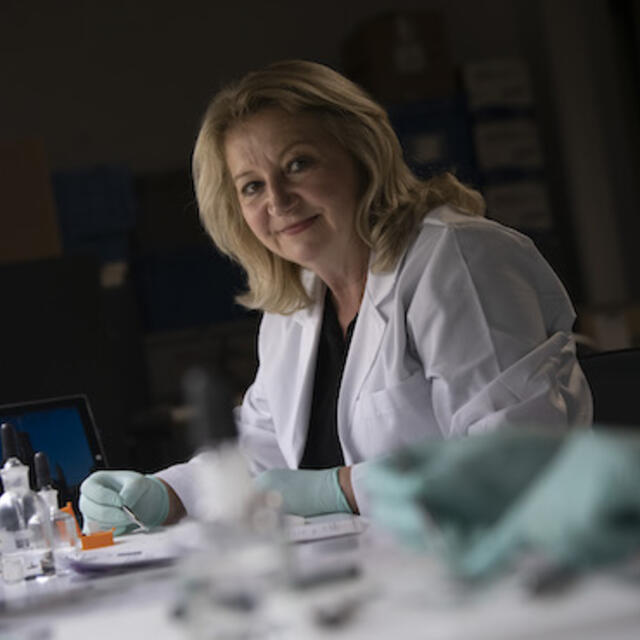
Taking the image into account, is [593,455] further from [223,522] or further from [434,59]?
[434,59]

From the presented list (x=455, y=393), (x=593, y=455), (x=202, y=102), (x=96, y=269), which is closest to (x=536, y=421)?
(x=455, y=393)

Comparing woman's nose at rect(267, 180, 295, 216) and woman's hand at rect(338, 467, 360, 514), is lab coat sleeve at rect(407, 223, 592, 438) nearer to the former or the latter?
woman's hand at rect(338, 467, 360, 514)

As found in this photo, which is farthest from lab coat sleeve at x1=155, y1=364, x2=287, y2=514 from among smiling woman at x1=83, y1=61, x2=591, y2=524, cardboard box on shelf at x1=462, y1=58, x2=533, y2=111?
cardboard box on shelf at x1=462, y1=58, x2=533, y2=111

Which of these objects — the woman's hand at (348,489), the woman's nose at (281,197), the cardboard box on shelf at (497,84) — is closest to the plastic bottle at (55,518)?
the woman's hand at (348,489)

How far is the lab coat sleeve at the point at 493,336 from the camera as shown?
1.36 meters

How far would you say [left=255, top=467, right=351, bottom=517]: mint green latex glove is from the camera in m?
1.33

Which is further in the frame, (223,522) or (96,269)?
(96,269)

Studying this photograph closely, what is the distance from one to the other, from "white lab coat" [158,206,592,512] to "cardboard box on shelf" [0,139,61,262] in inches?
46.3

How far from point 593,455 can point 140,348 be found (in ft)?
12.4

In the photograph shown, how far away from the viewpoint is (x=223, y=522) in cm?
57

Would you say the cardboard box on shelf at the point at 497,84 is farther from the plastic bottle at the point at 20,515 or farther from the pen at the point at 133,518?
the plastic bottle at the point at 20,515

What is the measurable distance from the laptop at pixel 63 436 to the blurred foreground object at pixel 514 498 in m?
0.99

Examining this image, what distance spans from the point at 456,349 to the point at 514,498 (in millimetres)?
809

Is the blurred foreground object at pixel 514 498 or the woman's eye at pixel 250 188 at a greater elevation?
the woman's eye at pixel 250 188
